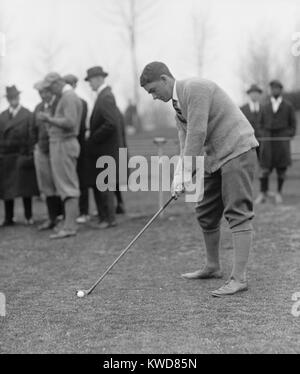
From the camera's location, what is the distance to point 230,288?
5066mm

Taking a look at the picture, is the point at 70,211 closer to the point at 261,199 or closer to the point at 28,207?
the point at 28,207

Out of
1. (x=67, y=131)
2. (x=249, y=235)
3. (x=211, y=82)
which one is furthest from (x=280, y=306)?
(x=67, y=131)

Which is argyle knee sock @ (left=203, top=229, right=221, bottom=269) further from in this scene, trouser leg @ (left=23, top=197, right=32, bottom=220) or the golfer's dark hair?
trouser leg @ (left=23, top=197, right=32, bottom=220)

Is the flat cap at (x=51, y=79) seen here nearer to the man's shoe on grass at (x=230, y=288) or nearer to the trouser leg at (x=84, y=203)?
the trouser leg at (x=84, y=203)

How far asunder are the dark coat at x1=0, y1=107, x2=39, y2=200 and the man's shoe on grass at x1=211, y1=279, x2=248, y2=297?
4.72m

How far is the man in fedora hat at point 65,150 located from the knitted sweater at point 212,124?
318 centimetres

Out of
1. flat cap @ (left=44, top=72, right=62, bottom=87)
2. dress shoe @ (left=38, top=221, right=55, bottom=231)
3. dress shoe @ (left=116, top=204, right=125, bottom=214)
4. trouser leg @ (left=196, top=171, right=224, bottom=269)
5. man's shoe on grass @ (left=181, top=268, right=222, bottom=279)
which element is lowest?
dress shoe @ (left=38, top=221, right=55, bottom=231)

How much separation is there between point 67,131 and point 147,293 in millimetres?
3495

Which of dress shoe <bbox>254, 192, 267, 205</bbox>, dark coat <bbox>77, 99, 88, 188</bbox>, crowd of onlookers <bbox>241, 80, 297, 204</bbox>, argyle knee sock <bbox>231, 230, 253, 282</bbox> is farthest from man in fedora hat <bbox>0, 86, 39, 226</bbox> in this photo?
argyle knee sock <bbox>231, 230, 253, 282</bbox>

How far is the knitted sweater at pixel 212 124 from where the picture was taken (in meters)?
5.02

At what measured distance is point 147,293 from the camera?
206 inches

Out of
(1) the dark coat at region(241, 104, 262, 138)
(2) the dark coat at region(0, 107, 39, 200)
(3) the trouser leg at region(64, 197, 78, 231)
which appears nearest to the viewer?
(3) the trouser leg at region(64, 197, 78, 231)

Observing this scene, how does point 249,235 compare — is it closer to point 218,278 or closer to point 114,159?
point 218,278

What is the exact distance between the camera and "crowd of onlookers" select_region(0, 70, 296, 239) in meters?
8.20
